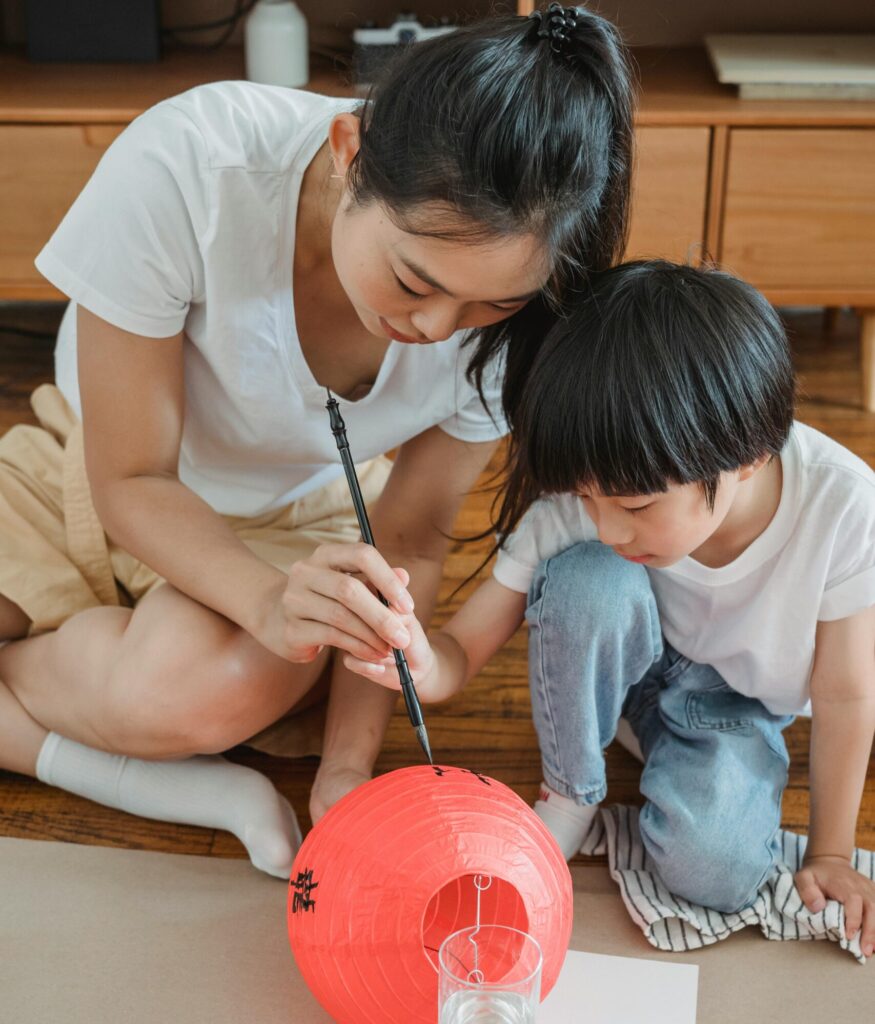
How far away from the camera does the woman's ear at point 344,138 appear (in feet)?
3.34

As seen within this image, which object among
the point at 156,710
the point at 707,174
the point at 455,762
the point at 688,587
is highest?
the point at 707,174

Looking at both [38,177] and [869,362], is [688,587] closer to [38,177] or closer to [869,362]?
[869,362]

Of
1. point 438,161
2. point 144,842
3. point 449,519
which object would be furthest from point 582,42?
point 144,842

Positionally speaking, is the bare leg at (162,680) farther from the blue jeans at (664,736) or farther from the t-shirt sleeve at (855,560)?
the t-shirt sleeve at (855,560)

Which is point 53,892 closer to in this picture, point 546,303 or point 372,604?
point 372,604

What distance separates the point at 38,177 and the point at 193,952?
4.40 feet

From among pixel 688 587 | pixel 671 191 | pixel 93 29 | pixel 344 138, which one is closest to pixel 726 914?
pixel 688 587

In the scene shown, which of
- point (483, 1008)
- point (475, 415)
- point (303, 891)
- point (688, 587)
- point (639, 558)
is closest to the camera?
point (483, 1008)

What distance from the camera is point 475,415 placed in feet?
4.34

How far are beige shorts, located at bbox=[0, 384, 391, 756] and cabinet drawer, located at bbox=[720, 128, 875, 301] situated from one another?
914 mm

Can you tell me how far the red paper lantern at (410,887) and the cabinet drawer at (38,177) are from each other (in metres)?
1.35

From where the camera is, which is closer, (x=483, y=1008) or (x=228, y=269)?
(x=483, y=1008)

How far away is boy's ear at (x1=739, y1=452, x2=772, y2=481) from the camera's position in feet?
3.43

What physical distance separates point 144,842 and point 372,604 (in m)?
0.42
